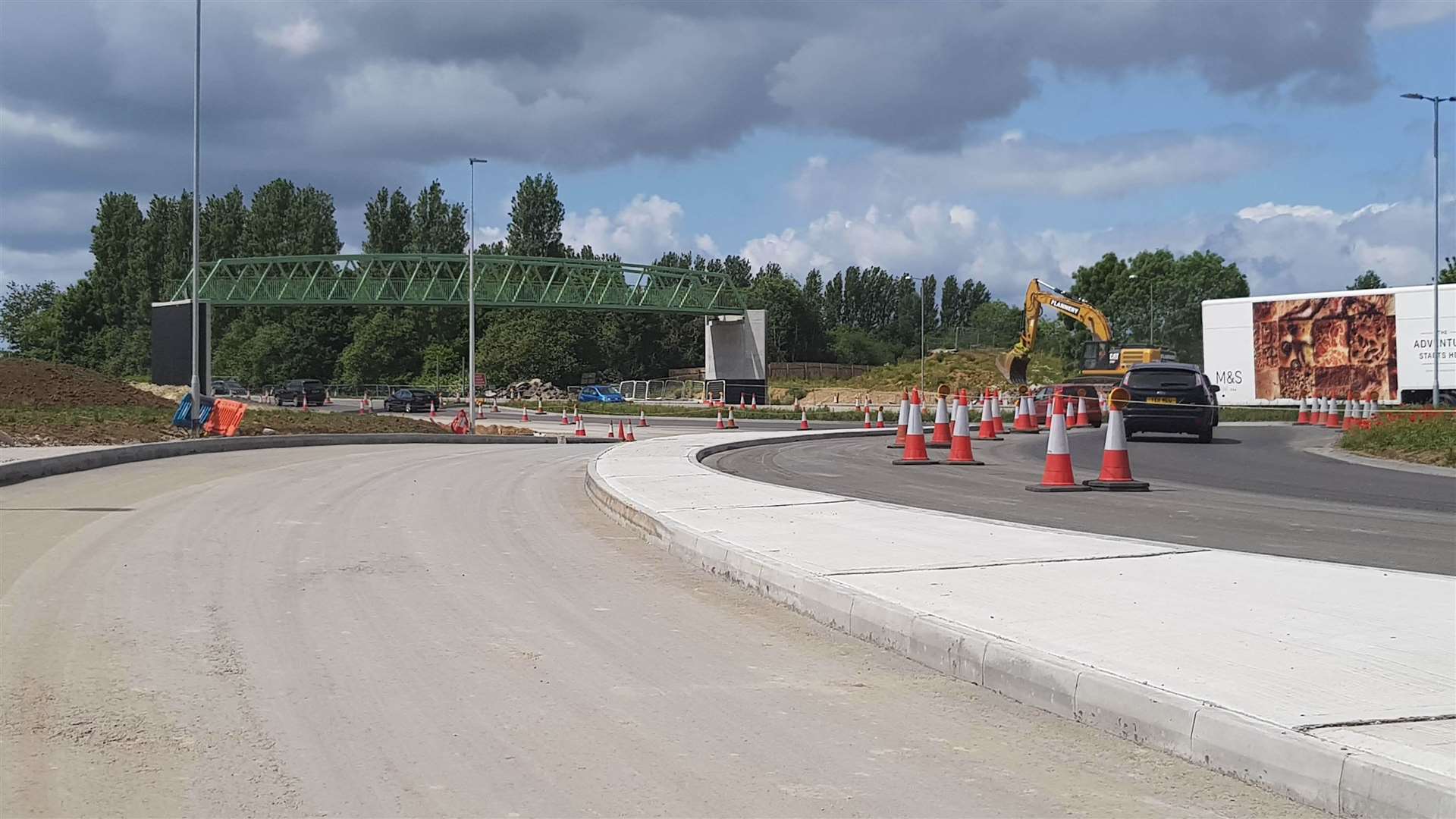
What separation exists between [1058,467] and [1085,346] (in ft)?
125

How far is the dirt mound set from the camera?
1531 inches

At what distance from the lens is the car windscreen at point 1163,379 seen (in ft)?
81.4

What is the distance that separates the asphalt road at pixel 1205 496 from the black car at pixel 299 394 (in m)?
57.3

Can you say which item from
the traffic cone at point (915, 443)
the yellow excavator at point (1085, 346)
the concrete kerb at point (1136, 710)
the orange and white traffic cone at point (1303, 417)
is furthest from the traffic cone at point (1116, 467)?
the yellow excavator at point (1085, 346)

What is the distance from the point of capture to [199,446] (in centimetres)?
2514

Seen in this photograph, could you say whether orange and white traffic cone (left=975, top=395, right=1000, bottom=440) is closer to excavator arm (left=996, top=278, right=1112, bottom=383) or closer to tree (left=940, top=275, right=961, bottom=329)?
excavator arm (left=996, top=278, right=1112, bottom=383)

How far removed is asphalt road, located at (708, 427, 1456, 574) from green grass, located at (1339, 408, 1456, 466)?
1.26 metres

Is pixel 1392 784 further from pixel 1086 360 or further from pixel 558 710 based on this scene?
pixel 1086 360

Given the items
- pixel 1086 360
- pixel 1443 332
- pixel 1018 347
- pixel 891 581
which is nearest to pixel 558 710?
pixel 891 581

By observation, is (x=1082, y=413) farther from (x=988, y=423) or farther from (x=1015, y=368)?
(x=1015, y=368)

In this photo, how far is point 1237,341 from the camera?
Result: 151ft

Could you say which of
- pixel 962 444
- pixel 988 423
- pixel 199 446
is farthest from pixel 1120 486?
pixel 199 446

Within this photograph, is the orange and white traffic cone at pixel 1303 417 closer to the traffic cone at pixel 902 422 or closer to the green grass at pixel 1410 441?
the green grass at pixel 1410 441

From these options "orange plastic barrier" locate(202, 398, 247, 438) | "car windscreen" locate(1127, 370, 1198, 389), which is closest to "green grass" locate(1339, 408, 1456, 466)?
"car windscreen" locate(1127, 370, 1198, 389)
